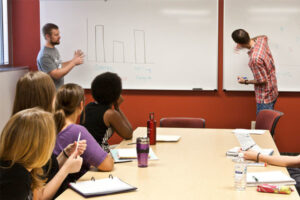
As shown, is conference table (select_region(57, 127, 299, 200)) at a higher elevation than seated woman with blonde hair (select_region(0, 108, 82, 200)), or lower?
lower

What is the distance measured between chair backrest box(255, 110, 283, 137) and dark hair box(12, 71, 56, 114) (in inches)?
85.7

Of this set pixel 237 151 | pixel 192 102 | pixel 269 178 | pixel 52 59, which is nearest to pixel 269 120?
pixel 237 151

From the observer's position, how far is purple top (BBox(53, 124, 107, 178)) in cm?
237

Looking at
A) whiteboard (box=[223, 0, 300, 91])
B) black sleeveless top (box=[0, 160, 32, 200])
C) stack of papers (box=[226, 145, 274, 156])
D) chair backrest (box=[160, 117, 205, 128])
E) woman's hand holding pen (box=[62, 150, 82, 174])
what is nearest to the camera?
black sleeveless top (box=[0, 160, 32, 200])

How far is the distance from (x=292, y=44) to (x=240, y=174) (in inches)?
140

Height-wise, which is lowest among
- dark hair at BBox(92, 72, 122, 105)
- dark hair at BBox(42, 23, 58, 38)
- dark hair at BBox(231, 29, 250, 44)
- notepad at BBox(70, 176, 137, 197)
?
notepad at BBox(70, 176, 137, 197)

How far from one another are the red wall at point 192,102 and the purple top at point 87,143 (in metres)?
3.14

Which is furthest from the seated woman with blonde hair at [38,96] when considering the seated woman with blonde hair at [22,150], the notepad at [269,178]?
the notepad at [269,178]

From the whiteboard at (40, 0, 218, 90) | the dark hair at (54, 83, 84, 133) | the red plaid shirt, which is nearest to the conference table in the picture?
the dark hair at (54, 83, 84, 133)

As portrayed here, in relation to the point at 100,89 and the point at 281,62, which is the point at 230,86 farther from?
the point at 100,89

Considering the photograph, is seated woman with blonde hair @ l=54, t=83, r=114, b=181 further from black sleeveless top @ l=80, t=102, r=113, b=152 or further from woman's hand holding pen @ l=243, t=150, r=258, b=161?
woman's hand holding pen @ l=243, t=150, r=258, b=161

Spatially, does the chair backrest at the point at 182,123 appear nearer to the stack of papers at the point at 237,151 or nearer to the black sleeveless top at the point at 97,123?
the black sleeveless top at the point at 97,123

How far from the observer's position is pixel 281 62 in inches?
208

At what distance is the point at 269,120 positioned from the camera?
4008 mm
